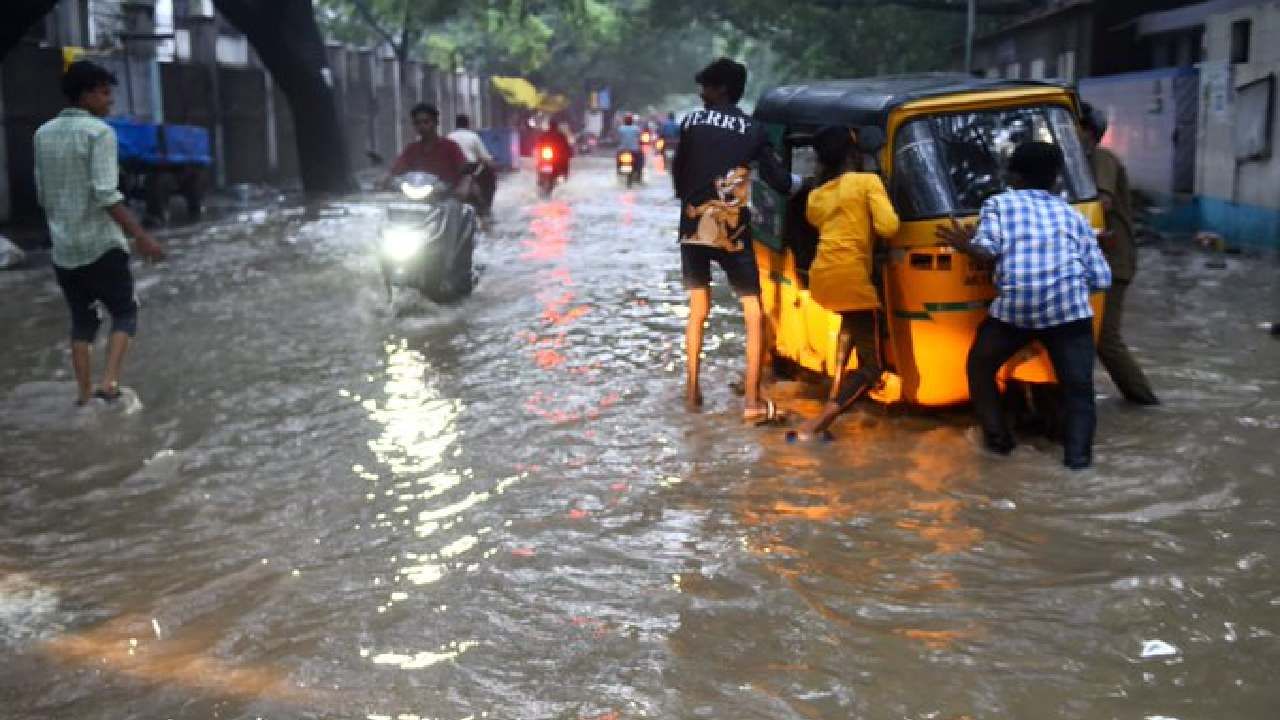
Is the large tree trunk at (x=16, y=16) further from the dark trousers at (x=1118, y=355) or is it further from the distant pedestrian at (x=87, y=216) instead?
the dark trousers at (x=1118, y=355)

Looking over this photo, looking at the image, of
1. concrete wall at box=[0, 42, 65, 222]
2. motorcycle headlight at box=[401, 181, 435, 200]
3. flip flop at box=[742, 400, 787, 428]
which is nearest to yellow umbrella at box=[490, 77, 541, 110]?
concrete wall at box=[0, 42, 65, 222]

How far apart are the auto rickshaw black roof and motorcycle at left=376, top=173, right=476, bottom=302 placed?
3347 millimetres

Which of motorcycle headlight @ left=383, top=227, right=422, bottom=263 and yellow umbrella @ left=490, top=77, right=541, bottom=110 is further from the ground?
yellow umbrella @ left=490, top=77, right=541, bottom=110

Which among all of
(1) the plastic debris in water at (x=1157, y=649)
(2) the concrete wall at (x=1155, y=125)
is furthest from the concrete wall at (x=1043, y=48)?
(1) the plastic debris in water at (x=1157, y=649)

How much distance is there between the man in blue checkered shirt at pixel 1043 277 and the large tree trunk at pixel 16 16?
506 inches

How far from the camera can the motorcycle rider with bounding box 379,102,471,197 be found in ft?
37.1

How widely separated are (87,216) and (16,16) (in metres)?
9.56

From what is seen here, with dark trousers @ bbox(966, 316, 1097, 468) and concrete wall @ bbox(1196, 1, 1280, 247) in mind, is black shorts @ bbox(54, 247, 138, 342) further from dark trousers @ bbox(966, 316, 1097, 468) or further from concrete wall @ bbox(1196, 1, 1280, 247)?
concrete wall @ bbox(1196, 1, 1280, 247)

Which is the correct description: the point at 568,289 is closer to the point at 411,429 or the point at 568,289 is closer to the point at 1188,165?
the point at 411,429

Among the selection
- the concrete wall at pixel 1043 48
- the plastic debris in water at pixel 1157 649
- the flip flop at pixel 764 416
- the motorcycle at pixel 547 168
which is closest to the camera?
the plastic debris in water at pixel 1157 649

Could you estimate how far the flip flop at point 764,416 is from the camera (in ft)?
23.8

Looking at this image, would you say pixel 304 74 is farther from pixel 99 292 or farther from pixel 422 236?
pixel 99 292

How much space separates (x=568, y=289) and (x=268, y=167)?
19675 millimetres

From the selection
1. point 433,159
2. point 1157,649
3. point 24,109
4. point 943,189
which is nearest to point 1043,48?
point 24,109
